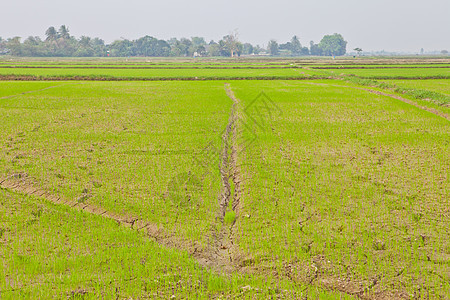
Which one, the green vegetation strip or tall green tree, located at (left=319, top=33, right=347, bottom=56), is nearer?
the green vegetation strip

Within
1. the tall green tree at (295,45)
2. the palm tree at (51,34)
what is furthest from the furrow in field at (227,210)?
the tall green tree at (295,45)

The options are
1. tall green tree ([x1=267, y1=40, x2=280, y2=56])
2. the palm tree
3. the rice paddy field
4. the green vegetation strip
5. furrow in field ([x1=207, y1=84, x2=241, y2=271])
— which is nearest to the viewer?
the rice paddy field

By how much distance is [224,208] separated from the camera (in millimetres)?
7715

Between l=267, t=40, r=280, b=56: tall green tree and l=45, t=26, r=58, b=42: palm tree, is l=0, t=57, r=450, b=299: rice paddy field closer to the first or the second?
l=45, t=26, r=58, b=42: palm tree

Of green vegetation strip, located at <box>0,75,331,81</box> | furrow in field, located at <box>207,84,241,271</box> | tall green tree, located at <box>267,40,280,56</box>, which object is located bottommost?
furrow in field, located at <box>207,84,241,271</box>

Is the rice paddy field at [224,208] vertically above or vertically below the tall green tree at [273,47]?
below

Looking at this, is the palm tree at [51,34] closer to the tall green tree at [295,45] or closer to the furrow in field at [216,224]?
the tall green tree at [295,45]

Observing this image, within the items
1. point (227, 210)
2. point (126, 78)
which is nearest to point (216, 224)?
point (227, 210)

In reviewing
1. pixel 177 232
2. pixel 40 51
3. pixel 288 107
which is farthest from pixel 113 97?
pixel 40 51

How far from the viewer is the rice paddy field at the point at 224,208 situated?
5.15m

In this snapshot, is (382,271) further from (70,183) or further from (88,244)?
(70,183)

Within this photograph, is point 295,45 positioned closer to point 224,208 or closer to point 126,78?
point 126,78

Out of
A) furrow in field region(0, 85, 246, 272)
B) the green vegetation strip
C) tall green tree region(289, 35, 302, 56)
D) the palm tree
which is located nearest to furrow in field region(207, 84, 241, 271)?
furrow in field region(0, 85, 246, 272)

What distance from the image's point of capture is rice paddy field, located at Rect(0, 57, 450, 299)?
515 centimetres
